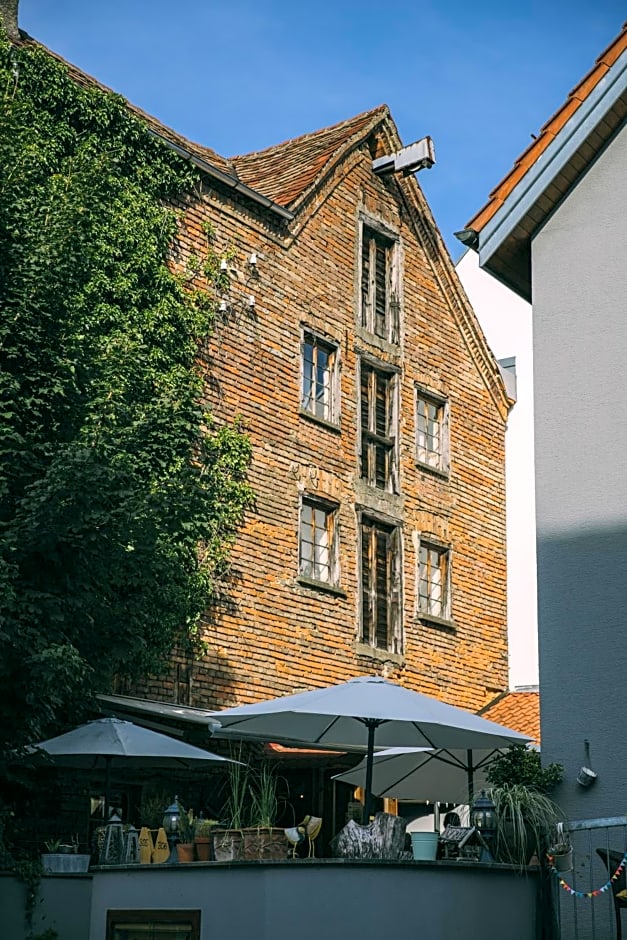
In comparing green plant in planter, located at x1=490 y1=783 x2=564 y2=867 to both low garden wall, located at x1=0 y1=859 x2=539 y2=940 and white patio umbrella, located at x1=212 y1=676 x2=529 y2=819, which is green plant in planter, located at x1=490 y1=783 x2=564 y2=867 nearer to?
low garden wall, located at x1=0 y1=859 x2=539 y2=940

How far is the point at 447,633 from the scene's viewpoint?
24188mm

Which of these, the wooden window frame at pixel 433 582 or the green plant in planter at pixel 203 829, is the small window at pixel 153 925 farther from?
the wooden window frame at pixel 433 582

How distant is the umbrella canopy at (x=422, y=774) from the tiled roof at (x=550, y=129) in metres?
6.79

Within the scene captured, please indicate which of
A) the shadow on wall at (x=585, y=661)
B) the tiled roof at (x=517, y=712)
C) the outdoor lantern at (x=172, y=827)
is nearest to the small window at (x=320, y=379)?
the tiled roof at (x=517, y=712)

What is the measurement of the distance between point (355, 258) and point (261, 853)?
50.7 feet

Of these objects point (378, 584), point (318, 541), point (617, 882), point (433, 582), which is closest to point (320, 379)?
point (318, 541)

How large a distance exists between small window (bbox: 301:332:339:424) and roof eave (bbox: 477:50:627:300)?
9.38 m

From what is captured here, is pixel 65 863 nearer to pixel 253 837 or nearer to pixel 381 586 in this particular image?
pixel 253 837

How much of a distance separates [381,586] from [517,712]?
3.14 meters

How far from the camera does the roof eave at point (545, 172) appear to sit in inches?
486

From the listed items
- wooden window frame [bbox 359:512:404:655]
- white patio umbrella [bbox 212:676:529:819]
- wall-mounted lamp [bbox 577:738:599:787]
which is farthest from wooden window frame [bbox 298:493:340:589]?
wall-mounted lamp [bbox 577:738:599:787]

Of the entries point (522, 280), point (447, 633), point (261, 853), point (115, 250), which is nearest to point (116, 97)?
point (115, 250)

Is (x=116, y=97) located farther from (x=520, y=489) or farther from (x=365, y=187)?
(x=520, y=489)

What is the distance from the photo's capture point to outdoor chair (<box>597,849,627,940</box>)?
9.87 m
